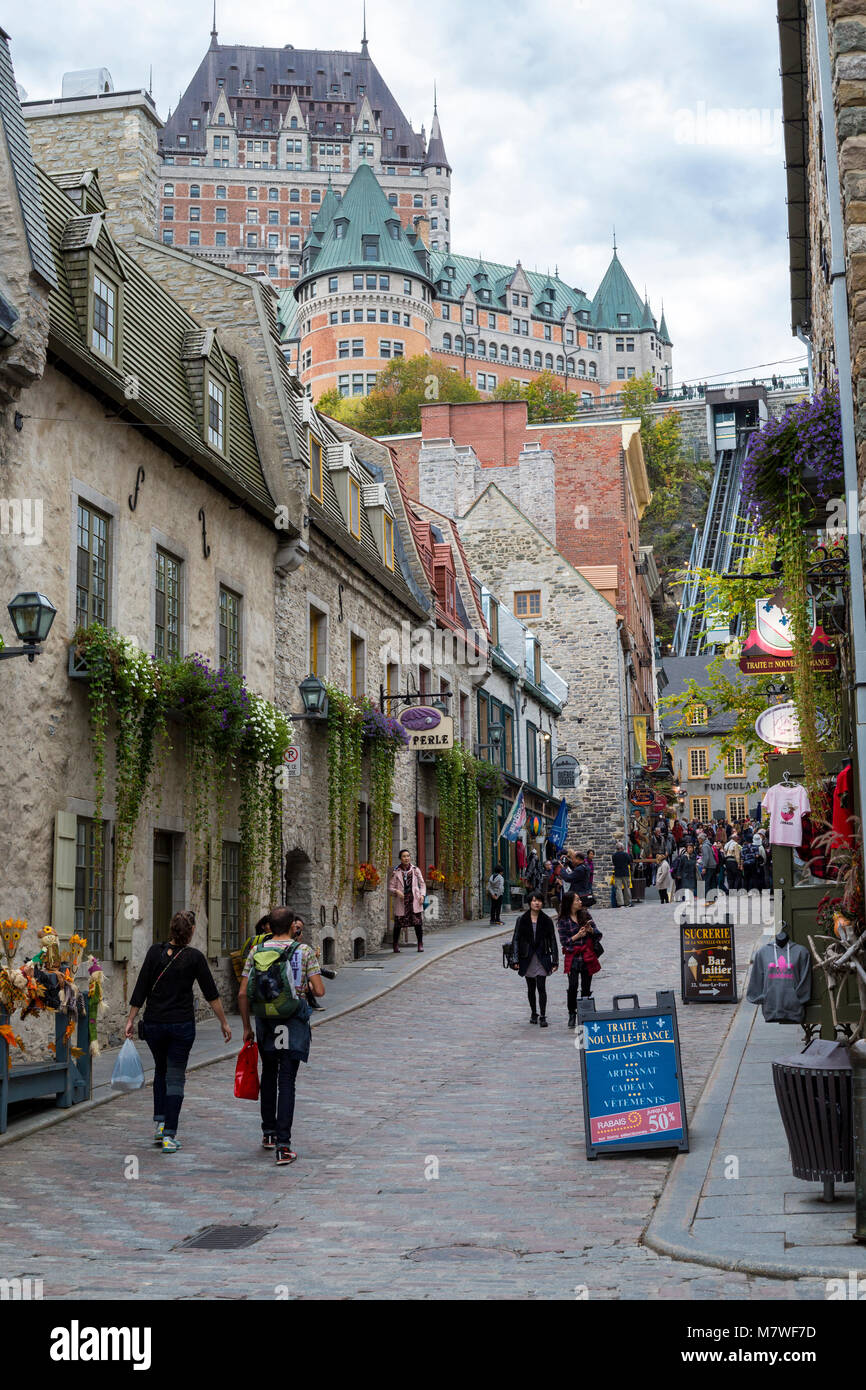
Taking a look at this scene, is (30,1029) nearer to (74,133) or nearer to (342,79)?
(74,133)

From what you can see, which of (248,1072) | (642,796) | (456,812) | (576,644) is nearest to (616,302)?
(576,644)

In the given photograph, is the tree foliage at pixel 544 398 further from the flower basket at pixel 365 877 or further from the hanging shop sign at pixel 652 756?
the flower basket at pixel 365 877

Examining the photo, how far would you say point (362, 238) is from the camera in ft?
364

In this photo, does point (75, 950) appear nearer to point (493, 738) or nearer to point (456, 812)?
point (456, 812)

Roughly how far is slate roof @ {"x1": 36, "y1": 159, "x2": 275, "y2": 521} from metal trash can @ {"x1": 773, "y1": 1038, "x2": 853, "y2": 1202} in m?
9.50

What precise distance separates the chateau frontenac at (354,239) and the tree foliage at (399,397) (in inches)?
388

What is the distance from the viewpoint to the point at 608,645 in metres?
44.3

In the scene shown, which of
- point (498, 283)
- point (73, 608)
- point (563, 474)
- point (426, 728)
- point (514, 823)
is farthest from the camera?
point (498, 283)

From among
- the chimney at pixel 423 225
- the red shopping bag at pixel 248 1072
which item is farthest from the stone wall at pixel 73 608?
the chimney at pixel 423 225

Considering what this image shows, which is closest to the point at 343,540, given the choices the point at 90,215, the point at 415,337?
the point at 90,215

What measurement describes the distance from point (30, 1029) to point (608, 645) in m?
33.1

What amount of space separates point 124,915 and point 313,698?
230 inches

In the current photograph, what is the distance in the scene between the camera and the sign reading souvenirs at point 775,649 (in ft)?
41.0
